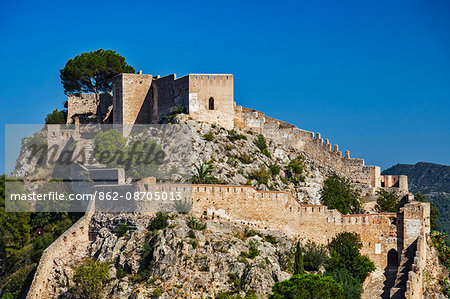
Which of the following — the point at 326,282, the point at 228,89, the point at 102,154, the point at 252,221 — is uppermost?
the point at 228,89

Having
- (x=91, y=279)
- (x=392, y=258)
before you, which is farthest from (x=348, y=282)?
(x=91, y=279)

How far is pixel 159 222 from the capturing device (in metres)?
40.8

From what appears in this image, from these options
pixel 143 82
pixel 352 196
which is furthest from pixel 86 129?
pixel 352 196

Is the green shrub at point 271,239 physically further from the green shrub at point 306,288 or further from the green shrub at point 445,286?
the green shrub at point 445,286

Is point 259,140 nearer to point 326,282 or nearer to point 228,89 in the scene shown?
point 228,89

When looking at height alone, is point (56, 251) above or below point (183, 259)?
above

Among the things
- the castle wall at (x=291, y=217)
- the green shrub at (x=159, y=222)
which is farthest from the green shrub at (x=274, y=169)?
the green shrub at (x=159, y=222)

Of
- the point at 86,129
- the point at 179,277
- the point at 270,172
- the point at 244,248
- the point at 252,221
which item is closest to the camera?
the point at 179,277

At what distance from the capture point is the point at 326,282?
125 ft

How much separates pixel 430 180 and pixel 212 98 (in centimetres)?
7145

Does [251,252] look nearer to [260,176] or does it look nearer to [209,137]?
[260,176]

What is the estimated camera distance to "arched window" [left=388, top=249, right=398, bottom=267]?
45125 mm

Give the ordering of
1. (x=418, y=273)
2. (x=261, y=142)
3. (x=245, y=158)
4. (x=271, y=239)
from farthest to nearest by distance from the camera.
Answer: (x=261, y=142)
(x=245, y=158)
(x=271, y=239)
(x=418, y=273)

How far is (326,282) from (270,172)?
15373 mm
